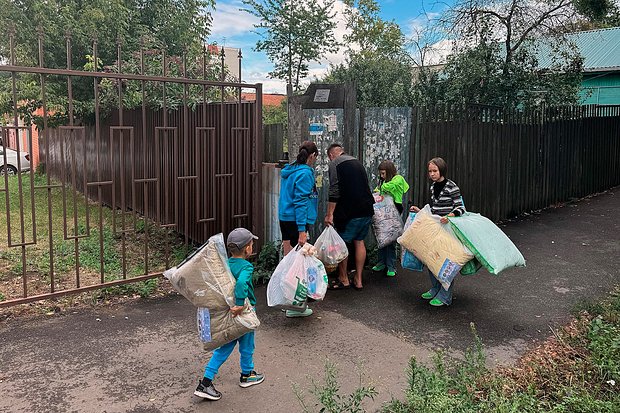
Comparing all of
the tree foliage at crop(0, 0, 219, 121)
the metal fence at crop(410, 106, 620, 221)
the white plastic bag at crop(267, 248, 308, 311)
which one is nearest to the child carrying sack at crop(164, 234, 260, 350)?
the white plastic bag at crop(267, 248, 308, 311)

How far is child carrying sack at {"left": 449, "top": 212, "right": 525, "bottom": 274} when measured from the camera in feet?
15.9

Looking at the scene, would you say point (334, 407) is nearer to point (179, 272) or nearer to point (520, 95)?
point (179, 272)

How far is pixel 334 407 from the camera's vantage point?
309 cm

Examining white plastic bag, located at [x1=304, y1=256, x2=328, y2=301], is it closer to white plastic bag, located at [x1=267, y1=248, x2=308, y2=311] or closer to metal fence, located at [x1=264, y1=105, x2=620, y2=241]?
white plastic bag, located at [x1=267, y1=248, x2=308, y2=311]

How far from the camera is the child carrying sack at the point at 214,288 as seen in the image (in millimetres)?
3359

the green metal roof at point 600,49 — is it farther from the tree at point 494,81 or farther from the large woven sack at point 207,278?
the large woven sack at point 207,278

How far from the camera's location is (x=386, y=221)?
600 cm

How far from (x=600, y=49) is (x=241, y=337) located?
22493mm

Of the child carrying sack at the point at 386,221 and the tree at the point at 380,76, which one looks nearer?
the child carrying sack at the point at 386,221

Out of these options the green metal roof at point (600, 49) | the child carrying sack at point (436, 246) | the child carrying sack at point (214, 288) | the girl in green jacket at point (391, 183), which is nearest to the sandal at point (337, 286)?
the girl in green jacket at point (391, 183)

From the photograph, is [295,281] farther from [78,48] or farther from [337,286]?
[78,48]

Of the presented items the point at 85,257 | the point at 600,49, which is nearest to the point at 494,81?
the point at 85,257

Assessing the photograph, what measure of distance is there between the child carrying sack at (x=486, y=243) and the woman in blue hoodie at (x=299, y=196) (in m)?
1.42

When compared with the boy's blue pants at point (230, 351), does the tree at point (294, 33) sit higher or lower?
higher
